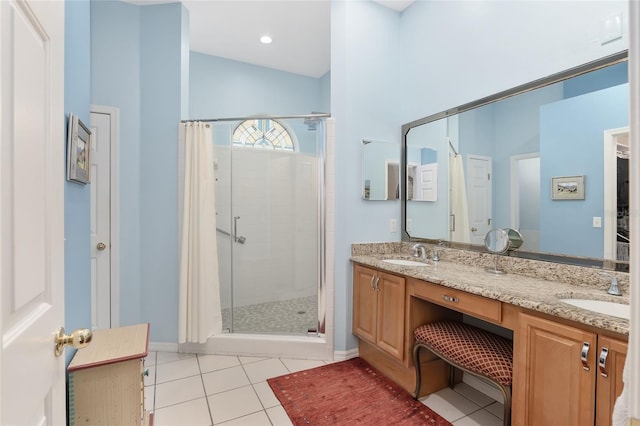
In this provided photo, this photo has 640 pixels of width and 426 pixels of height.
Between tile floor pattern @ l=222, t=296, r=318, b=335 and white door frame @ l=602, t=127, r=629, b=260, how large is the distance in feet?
6.51

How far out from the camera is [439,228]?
2.47 metres

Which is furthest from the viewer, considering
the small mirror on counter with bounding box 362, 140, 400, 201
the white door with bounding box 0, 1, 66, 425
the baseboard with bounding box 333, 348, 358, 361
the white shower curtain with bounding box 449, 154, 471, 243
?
the small mirror on counter with bounding box 362, 140, 400, 201

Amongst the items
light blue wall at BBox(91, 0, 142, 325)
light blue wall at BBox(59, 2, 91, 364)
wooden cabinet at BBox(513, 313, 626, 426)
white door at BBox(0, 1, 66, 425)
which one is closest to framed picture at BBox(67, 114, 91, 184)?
light blue wall at BBox(59, 2, 91, 364)

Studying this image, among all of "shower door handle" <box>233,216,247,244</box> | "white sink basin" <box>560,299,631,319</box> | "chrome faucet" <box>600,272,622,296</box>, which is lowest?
"white sink basin" <box>560,299,631,319</box>

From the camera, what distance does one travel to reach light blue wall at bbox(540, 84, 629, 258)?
4.99ft

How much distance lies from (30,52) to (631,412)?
1190 millimetres

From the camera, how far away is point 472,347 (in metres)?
1.67

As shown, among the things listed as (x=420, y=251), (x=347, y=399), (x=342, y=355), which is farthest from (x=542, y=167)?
(x=342, y=355)

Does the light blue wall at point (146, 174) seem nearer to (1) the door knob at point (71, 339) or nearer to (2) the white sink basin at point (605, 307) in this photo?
(1) the door knob at point (71, 339)

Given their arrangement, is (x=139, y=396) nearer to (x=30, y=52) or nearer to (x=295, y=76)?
(x=30, y=52)

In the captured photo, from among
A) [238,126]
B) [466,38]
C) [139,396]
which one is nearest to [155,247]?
[238,126]

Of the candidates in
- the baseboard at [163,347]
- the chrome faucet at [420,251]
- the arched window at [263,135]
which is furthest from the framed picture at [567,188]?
the baseboard at [163,347]

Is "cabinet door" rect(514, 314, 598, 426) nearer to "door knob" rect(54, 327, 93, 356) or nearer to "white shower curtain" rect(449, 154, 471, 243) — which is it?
"white shower curtain" rect(449, 154, 471, 243)

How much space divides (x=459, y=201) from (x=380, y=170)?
72 centimetres
